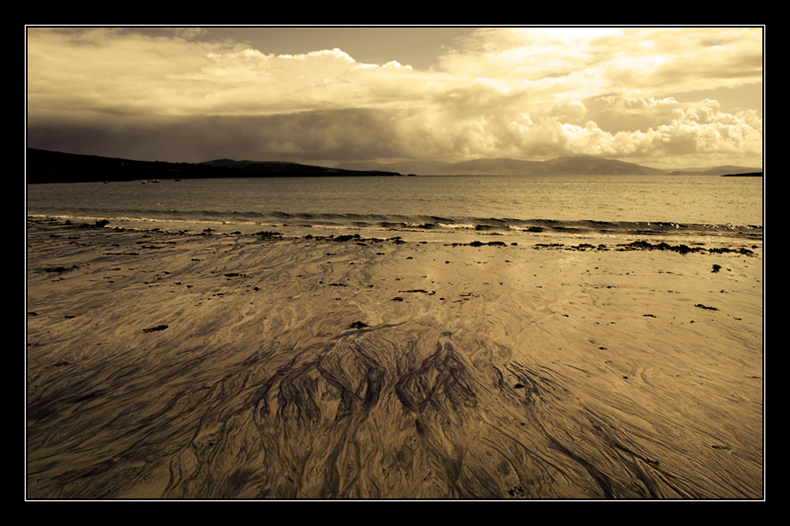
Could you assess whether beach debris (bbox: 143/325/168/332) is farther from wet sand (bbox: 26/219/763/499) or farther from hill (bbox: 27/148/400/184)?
hill (bbox: 27/148/400/184)

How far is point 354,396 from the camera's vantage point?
5125 millimetres

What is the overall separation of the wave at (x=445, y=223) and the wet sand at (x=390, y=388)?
17437 mm

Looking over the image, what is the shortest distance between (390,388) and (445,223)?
1067 inches

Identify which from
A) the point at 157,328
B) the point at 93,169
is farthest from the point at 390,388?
the point at 93,169

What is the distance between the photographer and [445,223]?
31609 millimetres

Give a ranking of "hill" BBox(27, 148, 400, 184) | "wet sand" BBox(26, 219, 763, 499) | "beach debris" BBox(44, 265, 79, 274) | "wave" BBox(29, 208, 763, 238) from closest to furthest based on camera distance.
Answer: "wet sand" BBox(26, 219, 763, 499)
"beach debris" BBox(44, 265, 79, 274)
"wave" BBox(29, 208, 763, 238)
"hill" BBox(27, 148, 400, 184)

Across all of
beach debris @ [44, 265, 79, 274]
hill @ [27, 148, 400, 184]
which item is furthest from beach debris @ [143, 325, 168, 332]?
hill @ [27, 148, 400, 184]

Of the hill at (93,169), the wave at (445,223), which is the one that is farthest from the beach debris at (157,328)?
the hill at (93,169)

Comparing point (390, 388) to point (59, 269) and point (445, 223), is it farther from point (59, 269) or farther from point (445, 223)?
point (445, 223)

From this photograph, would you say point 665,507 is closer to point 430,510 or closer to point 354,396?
point 430,510

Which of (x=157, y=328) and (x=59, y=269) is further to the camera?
(x=59, y=269)

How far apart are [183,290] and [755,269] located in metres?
18.6

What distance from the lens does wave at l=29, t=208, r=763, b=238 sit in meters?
27.2

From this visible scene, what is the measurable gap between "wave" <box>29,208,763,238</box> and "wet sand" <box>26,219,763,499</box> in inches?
686
